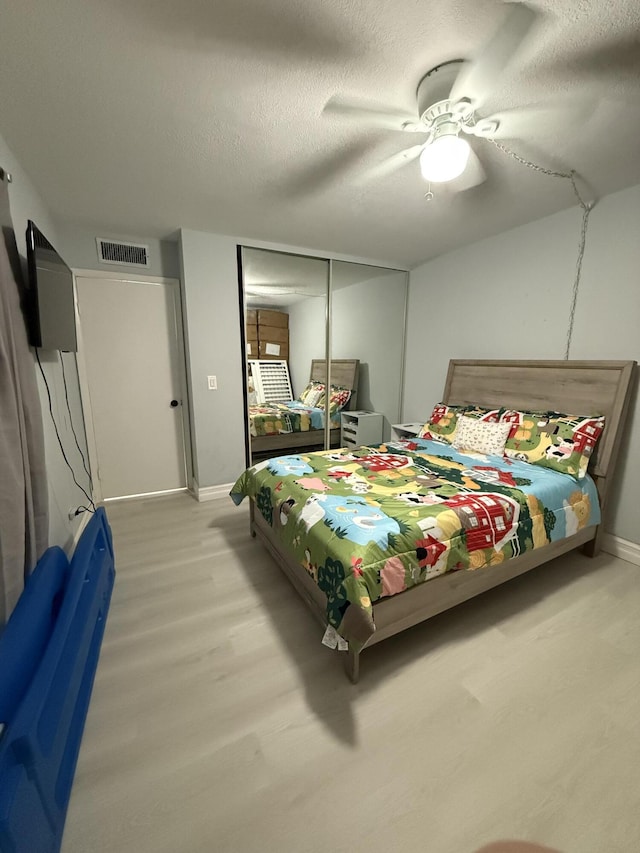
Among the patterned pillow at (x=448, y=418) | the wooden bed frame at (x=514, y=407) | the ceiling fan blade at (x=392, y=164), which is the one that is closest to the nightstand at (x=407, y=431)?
the patterned pillow at (x=448, y=418)

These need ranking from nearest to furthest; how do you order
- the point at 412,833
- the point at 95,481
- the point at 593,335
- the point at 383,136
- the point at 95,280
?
1. the point at 412,833
2. the point at 383,136
3. the point at 593,335
4. the point at 95,280
5. the point at 95,481

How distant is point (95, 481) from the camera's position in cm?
314

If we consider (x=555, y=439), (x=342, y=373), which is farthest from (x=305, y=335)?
(x=555, y=439)

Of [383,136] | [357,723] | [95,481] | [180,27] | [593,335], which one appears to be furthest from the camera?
[95,481]

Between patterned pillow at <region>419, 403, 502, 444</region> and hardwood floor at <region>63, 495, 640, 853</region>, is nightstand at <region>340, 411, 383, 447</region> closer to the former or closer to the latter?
patterned pillow at <region>419, 403, 502, 444</region>

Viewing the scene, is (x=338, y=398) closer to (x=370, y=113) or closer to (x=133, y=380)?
(x=133, y=380)

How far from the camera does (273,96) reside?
1.42 metres

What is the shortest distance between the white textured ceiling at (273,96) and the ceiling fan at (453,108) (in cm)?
5

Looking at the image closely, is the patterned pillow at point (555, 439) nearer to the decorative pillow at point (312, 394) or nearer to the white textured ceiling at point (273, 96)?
the white textured ceiling at point (273, 96)

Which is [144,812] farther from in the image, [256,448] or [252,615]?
[256,448]

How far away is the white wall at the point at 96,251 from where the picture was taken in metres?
2.76

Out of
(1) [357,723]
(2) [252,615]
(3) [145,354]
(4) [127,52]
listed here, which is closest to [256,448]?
(3) [145,354]

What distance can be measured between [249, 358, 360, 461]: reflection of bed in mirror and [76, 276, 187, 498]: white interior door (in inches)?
30.5

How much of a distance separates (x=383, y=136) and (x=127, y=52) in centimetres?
111
